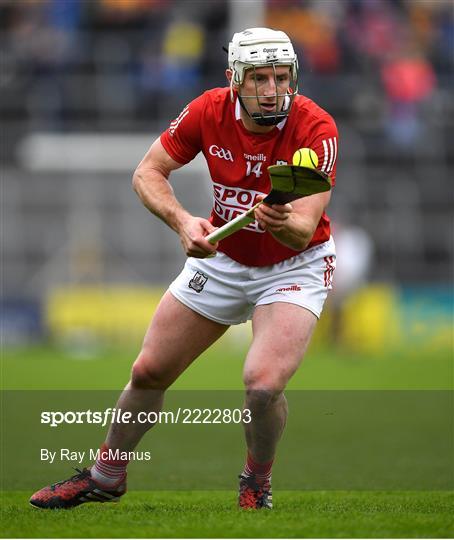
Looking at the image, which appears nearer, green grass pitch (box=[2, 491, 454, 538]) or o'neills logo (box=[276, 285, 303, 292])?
green grass pitch (box=[2, 491, 454, 538])

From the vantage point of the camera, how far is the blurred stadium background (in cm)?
1805

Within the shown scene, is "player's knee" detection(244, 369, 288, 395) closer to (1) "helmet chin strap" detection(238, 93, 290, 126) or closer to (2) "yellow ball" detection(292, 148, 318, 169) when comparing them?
(2) "yellow ball" detection(292, 148, 318, 169)

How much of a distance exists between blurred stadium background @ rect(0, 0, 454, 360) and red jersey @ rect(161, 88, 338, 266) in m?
→ 11.4

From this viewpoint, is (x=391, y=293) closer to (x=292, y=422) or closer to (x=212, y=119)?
(x=292, y=422)

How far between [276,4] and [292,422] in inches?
498

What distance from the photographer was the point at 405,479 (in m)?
7.05

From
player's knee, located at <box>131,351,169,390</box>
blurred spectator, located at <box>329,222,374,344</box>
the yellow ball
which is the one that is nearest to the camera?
the yellow ball

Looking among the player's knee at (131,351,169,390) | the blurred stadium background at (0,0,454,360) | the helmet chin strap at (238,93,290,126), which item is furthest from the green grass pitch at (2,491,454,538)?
the blurred stadium background at (0,0,454,360)

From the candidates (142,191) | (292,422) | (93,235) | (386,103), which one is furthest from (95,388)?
(386,103)

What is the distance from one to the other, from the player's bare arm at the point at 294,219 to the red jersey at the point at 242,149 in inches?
8.2

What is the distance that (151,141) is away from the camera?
62.6 feet

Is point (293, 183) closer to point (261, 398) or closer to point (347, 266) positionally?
point (261, 398)

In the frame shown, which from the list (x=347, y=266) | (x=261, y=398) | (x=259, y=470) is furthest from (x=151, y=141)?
(x=261, y=398)

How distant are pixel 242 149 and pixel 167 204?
1.52ft
